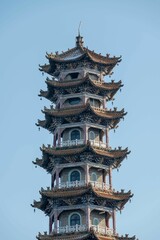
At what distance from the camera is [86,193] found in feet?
150

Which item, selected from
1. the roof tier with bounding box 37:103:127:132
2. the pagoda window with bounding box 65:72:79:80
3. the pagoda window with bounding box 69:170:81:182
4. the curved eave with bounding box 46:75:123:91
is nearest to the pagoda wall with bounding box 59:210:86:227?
the pagoda window with bounding box 69:170:81:182

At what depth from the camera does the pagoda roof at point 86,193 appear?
45.9 metres

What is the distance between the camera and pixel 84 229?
44.6 metres

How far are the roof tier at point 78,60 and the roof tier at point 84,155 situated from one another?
9.67 m

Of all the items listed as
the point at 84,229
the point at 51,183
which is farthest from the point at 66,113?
the point at 84,229

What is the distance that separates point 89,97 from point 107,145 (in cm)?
538

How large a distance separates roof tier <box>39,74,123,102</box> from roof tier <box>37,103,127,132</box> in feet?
7.30

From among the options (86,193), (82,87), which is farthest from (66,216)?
(82,87)

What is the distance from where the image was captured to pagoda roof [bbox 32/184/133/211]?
4588 centimetres

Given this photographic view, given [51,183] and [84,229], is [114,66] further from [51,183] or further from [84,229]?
[84,229]

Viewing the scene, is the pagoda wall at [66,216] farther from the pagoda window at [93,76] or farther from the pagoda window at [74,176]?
the pagoda window at [93,76]

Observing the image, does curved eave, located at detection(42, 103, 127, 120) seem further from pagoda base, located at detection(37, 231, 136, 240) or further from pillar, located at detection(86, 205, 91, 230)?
pagoda base, located at detection(37, 231, 136, 240)

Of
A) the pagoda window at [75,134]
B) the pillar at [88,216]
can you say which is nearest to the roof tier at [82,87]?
the pagoda window at [75,134]

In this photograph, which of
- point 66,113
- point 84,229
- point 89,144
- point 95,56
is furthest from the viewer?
point 95,56
